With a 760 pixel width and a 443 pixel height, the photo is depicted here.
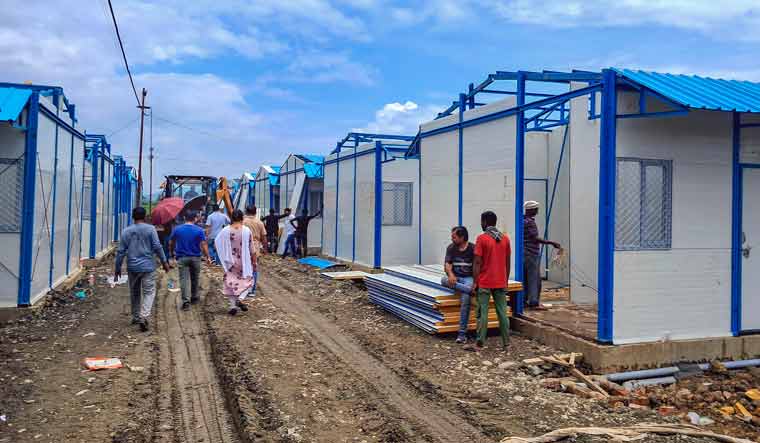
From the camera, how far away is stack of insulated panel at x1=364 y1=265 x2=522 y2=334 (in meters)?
8.65

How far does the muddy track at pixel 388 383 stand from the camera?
5.21 m

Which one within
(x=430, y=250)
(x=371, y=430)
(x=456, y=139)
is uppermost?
(x=456, y=139)

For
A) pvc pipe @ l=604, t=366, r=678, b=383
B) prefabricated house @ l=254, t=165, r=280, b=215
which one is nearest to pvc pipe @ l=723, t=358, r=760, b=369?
pvc pipe @ l=604, t=366, r=678, b=383

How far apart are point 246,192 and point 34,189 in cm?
2289

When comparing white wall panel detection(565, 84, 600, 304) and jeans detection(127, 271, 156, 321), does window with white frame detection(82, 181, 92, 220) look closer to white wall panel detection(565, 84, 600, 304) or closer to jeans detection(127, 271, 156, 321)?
jeans detection(127, 271, 156, 321)

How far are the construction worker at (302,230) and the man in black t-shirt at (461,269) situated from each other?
11440mm

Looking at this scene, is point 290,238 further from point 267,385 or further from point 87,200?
point 267,385

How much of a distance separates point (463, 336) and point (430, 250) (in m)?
4.21

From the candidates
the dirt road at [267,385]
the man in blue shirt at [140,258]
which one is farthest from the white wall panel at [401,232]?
the man in blue shirt at [140,258]

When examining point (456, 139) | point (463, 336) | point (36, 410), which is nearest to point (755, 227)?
point (463, 336)

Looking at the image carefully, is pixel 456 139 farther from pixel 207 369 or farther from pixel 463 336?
pixel 207 369

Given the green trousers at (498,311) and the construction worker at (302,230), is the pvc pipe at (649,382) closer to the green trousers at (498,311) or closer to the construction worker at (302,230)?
the green trousers at (498,311)

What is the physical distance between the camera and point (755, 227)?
8.05 metres

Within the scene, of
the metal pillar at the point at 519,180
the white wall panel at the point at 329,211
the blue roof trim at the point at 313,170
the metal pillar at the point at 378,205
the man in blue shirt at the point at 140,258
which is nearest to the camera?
the man in blue shirt at the point at 140,258
